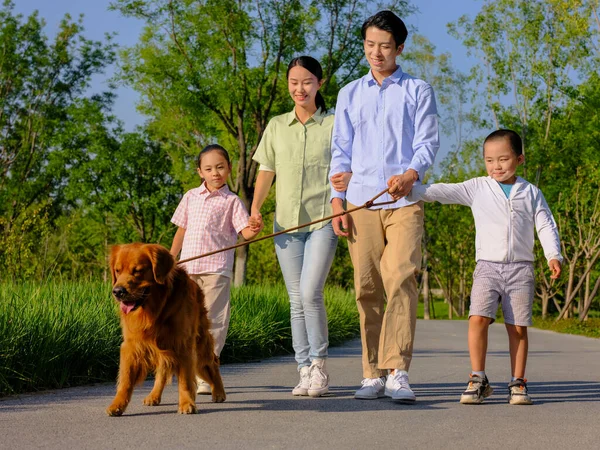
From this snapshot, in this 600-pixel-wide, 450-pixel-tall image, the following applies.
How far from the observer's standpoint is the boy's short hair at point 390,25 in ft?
20.2

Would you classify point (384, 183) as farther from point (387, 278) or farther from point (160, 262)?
point (160, 262)

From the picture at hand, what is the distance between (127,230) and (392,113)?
39.8 metres

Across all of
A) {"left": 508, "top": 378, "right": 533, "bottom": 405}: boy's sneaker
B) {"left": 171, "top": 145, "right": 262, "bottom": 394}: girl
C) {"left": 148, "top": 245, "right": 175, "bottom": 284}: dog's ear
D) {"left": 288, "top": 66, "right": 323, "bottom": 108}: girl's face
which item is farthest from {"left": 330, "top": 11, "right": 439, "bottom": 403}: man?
{"left": 148, "top": 245, "right": 175, "bottom": 284}: dog's ear

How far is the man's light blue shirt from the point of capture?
623cm

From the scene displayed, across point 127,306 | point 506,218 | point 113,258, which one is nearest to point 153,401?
point 127,306

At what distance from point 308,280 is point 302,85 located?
148 centimetres

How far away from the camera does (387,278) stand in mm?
6164

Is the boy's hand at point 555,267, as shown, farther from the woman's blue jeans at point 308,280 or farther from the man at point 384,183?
the woman's blue jeans at point 308,280

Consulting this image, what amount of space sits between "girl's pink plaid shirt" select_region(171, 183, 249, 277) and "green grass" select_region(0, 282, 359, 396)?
1.24 meters

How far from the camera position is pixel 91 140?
41625 millimetres

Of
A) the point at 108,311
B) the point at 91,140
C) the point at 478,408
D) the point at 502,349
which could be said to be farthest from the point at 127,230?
the point at 478,408

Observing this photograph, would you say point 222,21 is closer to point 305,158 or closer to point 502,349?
point 502,349

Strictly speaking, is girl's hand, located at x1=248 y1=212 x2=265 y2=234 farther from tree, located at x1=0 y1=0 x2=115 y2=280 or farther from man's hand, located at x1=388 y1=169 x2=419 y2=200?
tree, located at x1=0 y1=0 x2=115 y2=280

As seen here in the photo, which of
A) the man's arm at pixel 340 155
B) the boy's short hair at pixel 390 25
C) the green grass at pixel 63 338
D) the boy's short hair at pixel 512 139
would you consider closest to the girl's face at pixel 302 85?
the man's arm at pixel 340 155
